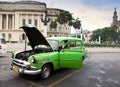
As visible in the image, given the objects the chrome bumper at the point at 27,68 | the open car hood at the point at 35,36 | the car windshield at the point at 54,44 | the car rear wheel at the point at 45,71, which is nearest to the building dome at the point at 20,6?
the car windshield at the point at 54,44

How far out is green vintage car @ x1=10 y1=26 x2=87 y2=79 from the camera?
801cm

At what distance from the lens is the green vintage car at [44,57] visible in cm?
801

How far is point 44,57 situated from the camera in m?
8.35

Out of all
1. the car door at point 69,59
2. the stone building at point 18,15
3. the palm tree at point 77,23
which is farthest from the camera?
the stone building at point 18,15

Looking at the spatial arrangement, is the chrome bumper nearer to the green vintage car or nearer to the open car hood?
the green vintage car

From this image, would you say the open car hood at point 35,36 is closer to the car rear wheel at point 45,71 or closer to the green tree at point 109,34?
the car rear wheel at point 45,71

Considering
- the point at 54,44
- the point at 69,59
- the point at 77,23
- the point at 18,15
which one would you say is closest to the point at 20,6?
the point at 18,15

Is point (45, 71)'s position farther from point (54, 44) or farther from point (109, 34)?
point (109, 34)

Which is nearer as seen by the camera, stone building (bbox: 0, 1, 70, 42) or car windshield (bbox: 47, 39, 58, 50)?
car windshield (bbox: 47, 39, 58, 50)

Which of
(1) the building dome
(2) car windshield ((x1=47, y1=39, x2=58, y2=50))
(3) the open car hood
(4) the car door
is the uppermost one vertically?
(1) the building dome

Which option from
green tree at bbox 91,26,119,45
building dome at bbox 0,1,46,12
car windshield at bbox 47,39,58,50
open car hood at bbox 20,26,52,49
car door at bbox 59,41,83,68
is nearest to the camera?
open car hood at bbox 20,26,52,49

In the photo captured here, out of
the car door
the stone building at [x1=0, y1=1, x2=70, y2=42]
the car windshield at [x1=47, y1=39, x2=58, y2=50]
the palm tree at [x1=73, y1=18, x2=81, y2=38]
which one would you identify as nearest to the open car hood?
the car windshield at [x1=47, y1=39, x2=58, y2=50]

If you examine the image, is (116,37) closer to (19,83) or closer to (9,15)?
(9,15)

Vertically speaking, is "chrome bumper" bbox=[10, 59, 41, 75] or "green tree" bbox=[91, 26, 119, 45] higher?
"green tree" bbox=[91, 26, 119, 45]
